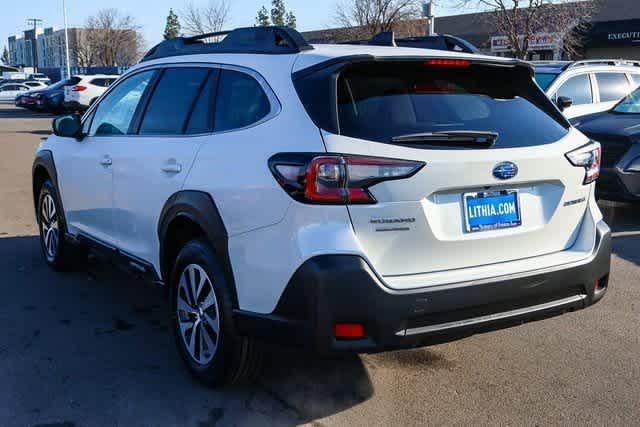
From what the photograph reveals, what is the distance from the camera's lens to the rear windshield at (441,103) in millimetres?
Answer: 3336

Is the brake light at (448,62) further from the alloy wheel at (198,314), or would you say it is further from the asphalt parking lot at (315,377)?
the asphalt parking lot at (315,377)

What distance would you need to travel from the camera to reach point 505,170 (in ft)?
11.3

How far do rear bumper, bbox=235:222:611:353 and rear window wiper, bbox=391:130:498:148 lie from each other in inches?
23.9

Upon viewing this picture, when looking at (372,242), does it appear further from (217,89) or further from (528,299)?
(217,89)

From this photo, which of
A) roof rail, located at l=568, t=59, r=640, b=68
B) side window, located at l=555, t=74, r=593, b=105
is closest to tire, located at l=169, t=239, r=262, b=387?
side window, located at l=555, t=74, r=593, b=105

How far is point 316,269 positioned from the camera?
3.09 m

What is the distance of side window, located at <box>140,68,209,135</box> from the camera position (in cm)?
429

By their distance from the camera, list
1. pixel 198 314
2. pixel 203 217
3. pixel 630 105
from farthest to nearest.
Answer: pixel 630 105 → pixel 198 314 → pixel 203 217

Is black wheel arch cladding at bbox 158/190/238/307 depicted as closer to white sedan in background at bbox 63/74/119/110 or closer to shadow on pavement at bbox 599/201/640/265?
shadow on pavement at bbox 599/201/640/265

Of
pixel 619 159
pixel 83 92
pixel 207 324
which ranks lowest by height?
pixel 207 324

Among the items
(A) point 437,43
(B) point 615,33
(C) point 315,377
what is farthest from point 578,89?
(B) point 615,33

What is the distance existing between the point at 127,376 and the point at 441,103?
7.62 ft

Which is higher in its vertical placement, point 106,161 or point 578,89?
point 578,89

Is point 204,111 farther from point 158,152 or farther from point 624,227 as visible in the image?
point 624,227
